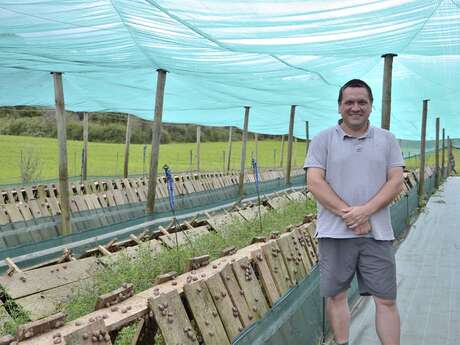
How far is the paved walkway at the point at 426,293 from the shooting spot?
365cm

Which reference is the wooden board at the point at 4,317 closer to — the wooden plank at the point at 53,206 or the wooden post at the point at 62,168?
the wooden post at the point at 62,168

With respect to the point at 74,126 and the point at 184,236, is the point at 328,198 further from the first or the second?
the point at 74,126

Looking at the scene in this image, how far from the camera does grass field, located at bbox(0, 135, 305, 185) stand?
27188 mm

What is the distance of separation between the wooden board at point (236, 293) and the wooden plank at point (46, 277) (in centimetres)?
138

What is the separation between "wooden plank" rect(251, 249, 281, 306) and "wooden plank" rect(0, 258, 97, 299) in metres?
1.29

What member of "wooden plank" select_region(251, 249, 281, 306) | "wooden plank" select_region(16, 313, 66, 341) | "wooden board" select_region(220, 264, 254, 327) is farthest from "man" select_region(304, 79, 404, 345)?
"wooden plank" select_region(16, 313, 66, 341)

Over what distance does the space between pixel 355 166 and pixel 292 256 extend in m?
1.33

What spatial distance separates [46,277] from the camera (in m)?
3.73

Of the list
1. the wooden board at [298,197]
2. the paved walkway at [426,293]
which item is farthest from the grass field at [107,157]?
the paved walkway at [426,293]

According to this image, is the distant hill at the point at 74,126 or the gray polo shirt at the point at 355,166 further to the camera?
the distant hill at the point at 74,126

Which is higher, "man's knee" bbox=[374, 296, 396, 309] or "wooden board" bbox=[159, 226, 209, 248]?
"man's knee" bbox=[374, 296, 396, 309]

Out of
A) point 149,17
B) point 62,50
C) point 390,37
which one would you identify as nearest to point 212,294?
point 149,17

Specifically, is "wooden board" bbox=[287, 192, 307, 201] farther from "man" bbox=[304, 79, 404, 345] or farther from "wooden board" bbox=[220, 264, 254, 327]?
"man" bbox=[304, 79, 404, 345]

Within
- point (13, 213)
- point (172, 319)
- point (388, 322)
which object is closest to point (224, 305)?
point (172, 319)
